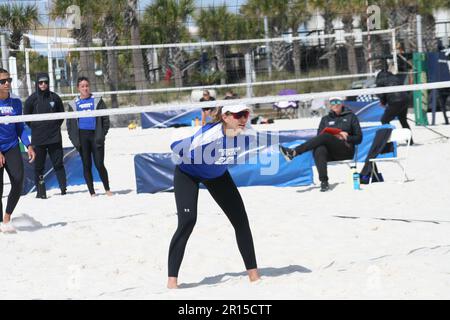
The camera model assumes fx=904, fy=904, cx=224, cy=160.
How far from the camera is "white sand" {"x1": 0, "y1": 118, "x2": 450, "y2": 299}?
482 centimetres

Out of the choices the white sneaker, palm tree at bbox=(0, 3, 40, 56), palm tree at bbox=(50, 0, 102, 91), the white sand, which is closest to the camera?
the white sand

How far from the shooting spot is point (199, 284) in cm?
535

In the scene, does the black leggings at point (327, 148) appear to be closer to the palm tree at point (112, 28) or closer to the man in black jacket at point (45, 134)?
the man in black jacket at point (45, 134)

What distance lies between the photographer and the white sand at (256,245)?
4820 millimetres

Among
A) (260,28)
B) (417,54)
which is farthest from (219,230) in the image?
(260,28)

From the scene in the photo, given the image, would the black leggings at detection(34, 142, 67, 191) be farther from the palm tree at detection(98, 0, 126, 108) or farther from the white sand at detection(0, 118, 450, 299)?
the palm tree at detection(98, 0, 126, 108)

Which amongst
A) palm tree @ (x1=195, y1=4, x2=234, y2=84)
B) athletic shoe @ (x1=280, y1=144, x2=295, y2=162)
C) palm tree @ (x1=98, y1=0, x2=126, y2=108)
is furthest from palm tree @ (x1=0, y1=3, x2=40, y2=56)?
palm tree @ (x1=195, y1=4, x2=234, y2=84)

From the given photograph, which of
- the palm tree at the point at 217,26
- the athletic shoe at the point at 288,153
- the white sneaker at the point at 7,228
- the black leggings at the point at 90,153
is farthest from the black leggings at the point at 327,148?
the palm tree at the point at 217,26

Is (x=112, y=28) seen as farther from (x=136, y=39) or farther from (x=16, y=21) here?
(x=16, y=21)

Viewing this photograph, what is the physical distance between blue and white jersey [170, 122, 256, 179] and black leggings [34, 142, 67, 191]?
469 centimetres
